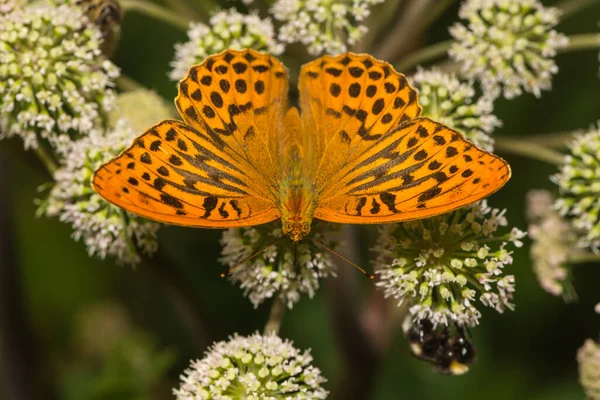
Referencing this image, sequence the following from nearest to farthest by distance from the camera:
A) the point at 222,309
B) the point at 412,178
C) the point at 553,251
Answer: the point at 412,178 → the point at 553,251 → the point at 222,309

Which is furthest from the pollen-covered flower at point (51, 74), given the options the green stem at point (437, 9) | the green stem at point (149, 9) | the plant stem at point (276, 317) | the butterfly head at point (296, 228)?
the green stem at point (437, 9)

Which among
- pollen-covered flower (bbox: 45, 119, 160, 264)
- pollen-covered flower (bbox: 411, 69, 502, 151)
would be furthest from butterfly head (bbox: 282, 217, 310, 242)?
pollen-covered flower (bbox: 411, 69, 502, 151)

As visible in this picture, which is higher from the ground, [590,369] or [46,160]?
[46,160]

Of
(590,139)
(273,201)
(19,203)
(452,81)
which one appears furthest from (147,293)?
(590,139)

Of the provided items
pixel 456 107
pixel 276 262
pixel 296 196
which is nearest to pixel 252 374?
pixel 276 262

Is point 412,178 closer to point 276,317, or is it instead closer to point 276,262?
point 276,262
